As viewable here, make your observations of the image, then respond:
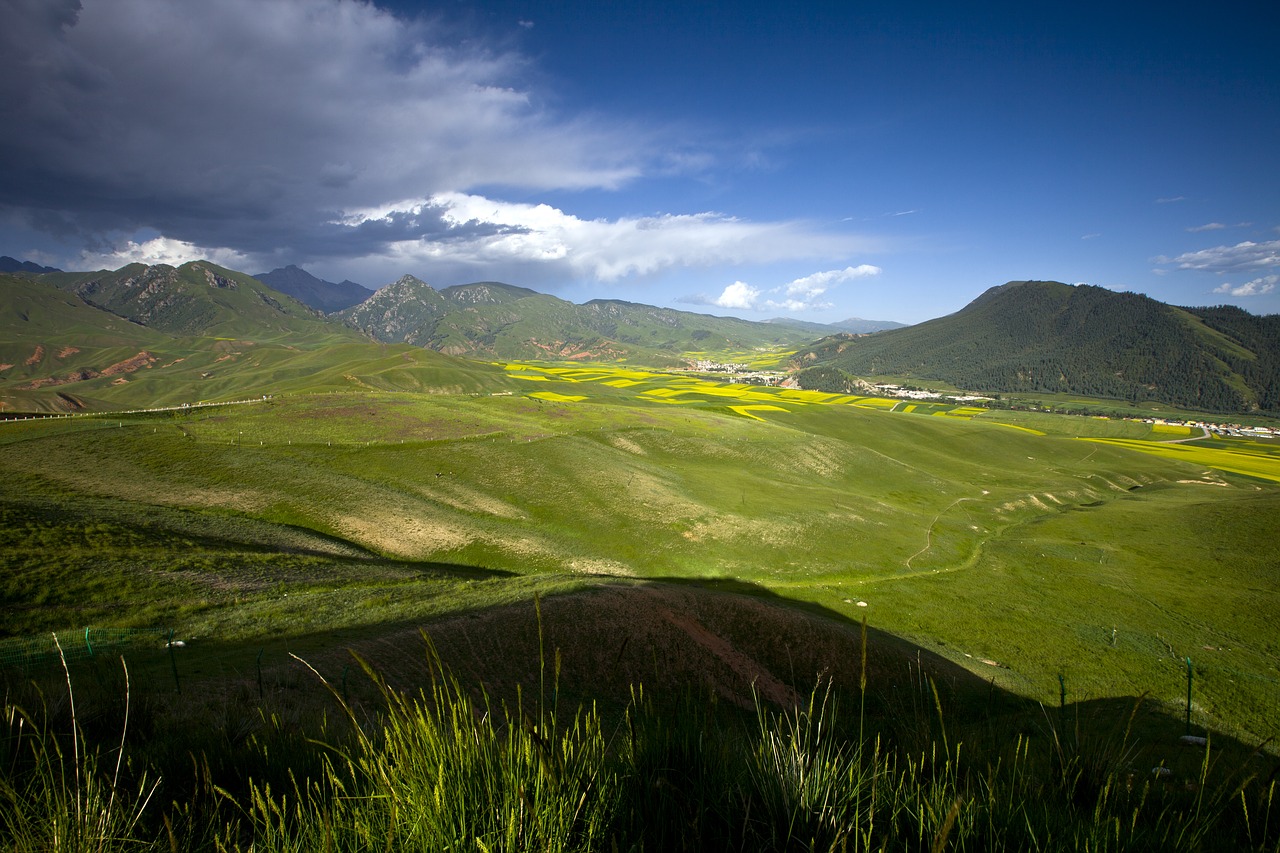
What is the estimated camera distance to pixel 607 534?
48781mm

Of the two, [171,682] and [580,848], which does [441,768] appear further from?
[171,682]

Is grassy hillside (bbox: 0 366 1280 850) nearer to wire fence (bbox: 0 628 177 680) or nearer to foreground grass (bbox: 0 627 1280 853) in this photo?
foreground grass (bbox: 0 627 1280 853)

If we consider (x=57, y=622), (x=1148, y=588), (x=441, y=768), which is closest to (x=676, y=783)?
(x=441, y=768)

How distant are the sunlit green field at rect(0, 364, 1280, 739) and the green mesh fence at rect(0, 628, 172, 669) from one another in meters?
1.27

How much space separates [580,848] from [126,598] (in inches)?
1206

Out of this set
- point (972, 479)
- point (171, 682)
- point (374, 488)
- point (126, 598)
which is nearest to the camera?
point (171, 682)

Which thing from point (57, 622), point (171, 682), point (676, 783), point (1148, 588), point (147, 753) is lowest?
point (1148, 588)

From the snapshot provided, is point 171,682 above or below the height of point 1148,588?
above

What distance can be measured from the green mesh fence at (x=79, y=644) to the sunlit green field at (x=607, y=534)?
1.27 meters

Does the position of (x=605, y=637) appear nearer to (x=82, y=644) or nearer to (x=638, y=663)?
(x=638, y=663)

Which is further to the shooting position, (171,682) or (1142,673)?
(1142,673)

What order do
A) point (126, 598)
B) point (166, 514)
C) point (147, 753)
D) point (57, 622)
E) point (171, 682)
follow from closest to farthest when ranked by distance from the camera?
1. point (147, 753)
2. point (171, 682)
3. point (57, 622)
4. point (126, 598)
5. point (166, 514)

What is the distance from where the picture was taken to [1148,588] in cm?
4519

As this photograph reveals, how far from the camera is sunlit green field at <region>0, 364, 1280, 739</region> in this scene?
86.9ft
